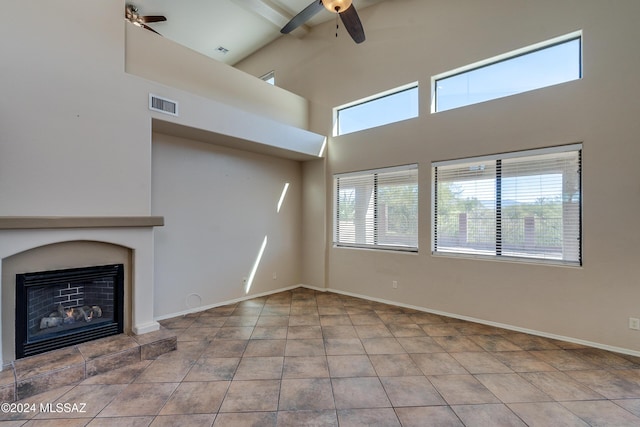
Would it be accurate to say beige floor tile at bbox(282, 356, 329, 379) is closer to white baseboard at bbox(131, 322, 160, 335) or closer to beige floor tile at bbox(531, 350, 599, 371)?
white baseboard at bbox(131, 322, 160, 335)

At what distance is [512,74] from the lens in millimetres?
3666

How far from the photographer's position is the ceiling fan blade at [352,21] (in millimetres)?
3297

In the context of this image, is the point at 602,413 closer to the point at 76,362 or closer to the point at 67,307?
the point at 76,362

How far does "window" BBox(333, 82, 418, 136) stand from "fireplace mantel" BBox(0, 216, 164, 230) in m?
3.50

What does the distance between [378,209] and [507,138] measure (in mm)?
2068

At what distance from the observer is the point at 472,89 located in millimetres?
3961

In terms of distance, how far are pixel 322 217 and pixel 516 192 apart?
306cm

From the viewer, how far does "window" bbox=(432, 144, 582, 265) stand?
10.9 feet

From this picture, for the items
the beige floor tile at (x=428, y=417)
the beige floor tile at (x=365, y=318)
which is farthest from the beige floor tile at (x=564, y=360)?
the beige floor tile at (x=365, y=318)

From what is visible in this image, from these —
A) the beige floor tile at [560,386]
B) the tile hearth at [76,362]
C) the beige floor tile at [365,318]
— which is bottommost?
the beige floor tile at [365,318]

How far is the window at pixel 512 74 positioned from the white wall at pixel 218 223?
2951 mm

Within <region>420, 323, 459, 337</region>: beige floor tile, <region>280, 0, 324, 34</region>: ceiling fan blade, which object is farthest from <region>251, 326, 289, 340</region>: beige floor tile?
<region>280, 0, 324, 34</region>: ceiling fan blade

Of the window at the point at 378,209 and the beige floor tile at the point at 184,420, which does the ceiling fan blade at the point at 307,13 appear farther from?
the beige floor tile at the point at 184,420

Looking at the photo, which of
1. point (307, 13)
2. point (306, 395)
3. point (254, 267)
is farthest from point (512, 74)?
point (254, 267)
